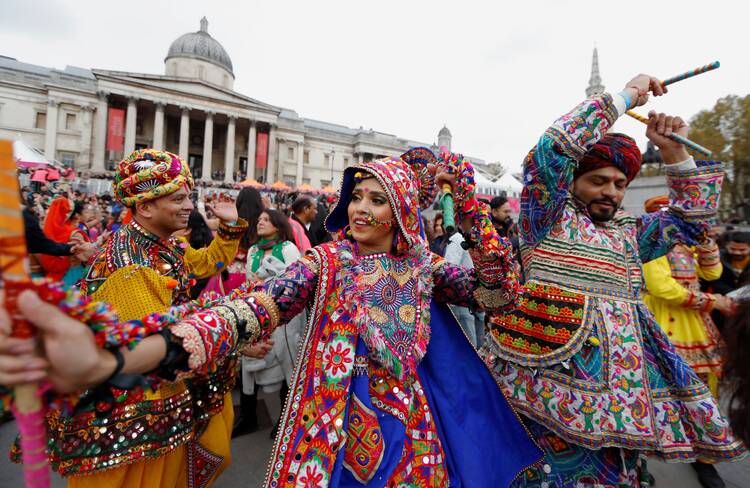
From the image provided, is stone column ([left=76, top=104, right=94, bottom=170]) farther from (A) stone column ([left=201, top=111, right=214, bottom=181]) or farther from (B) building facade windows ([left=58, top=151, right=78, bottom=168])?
(A) stone column ([left=201, top=111, right=214, bottom=181])

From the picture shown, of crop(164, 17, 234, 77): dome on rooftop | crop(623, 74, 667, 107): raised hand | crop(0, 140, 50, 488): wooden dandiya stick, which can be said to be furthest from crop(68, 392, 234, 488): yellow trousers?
crop(164, 17, 234, 77): dome on rooftop

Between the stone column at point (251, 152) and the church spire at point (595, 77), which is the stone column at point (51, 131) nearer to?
the stone column at point (251, 152)

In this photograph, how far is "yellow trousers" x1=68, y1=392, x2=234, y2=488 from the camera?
5.07ft

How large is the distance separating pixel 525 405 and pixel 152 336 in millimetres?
1588

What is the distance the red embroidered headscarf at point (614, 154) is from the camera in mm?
1811

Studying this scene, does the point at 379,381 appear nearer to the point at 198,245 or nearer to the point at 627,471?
the point at 627,471

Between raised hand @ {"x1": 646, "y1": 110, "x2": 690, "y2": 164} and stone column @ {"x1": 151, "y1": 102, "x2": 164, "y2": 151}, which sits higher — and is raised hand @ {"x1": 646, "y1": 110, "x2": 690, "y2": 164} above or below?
below

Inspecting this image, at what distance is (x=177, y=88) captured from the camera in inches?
1390

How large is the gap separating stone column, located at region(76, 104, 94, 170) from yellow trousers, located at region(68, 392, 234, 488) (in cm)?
4019

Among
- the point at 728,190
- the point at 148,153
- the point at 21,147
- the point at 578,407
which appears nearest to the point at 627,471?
the point at 578,407

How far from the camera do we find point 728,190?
24609 mm

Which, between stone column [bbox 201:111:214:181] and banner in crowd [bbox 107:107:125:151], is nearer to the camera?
banner in crowd [bbox 107:107:125:151]

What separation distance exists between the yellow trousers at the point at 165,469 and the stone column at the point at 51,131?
41466 mm

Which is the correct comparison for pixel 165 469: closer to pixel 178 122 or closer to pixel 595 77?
pixel 178 122
